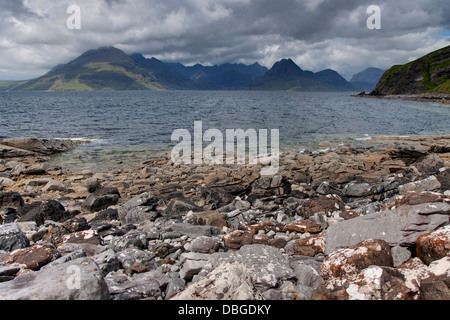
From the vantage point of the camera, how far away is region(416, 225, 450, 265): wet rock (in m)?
5.45

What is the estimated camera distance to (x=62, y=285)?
4.68 m

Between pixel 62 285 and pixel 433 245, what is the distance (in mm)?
6591

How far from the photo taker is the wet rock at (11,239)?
8.29 metres

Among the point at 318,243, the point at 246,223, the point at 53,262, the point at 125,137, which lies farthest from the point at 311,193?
the point at 125,137

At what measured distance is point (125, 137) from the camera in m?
38.3

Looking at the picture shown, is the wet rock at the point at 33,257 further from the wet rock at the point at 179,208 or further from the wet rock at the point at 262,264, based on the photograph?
the wet rock at the point at 179,208

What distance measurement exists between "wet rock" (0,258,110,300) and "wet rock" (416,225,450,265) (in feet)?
19.3

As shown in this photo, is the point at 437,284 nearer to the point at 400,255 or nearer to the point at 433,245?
the point at 433,245

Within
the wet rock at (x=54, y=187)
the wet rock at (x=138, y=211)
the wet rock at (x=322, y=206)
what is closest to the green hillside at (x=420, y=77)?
the wet rock at (x=322, y=206)

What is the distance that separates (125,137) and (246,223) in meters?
31.2

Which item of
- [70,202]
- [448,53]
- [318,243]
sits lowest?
[70,202]

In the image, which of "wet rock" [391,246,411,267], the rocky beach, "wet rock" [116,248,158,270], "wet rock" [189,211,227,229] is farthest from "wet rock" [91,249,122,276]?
"wet rock" [391,246,411,267]

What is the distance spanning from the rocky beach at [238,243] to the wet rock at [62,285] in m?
0.02
